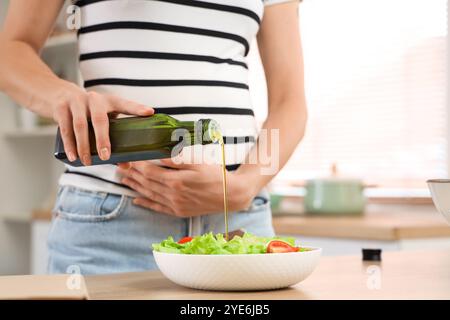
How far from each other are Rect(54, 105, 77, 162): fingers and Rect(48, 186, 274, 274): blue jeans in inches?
8.0

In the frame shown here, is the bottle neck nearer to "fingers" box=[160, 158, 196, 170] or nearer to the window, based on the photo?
"fingers" box=[160, 158, 196, 170]

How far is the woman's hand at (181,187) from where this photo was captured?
3.52ft

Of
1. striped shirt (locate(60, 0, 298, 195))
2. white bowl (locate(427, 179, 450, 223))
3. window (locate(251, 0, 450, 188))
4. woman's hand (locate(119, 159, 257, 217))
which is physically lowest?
white bowl (locate(427, 179, 450, 223))

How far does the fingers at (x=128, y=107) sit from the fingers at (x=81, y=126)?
33mm

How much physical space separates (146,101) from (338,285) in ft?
1.48

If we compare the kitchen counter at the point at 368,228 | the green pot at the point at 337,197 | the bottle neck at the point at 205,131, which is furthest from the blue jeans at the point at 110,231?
the green pot at the point at 337,197

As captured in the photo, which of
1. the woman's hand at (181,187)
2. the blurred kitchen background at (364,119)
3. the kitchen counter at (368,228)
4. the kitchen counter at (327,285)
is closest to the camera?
the kitchen counter at (327,285)

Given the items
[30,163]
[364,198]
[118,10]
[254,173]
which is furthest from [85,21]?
[30,163]

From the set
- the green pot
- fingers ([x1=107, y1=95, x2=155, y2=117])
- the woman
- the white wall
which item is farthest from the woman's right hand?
the white wall

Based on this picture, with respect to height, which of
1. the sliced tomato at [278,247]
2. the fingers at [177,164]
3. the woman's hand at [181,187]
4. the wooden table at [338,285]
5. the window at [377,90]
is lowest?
the wooden table at [338,285]

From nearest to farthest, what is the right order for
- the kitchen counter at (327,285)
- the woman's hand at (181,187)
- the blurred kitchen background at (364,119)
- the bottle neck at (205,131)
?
1. the kitchen counter at (327,285)
2. the bottle neck at (205,131)
3. the woman's hand at (181,187)
4. the blurred kitchen background at (364,119)

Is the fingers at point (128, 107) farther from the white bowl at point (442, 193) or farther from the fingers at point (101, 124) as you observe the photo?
the white bowl at point (442, 193)

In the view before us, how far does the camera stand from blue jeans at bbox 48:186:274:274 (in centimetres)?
110

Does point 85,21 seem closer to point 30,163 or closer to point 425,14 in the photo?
point 425,14
